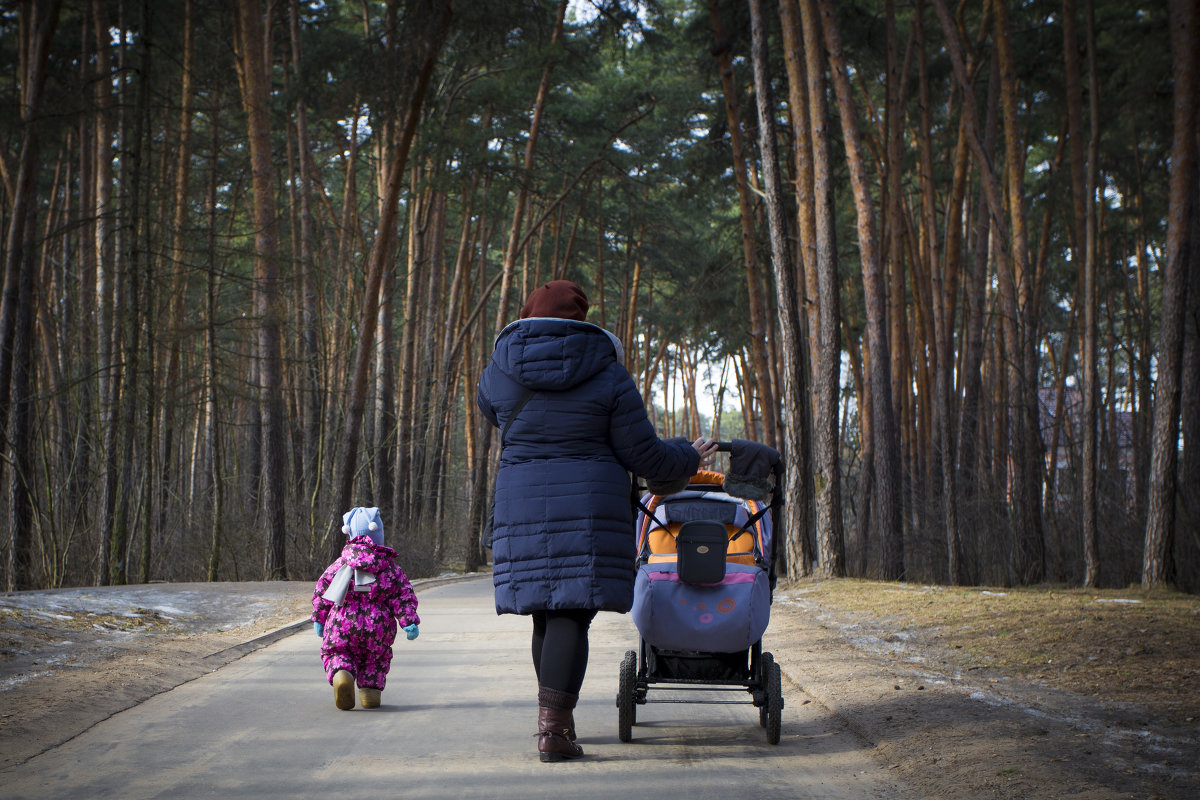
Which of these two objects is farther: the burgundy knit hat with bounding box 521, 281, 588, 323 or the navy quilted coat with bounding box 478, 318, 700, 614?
the burgundy knit hat with bounding box 521, 281, 588, 323

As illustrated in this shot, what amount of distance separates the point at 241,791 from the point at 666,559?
204cm

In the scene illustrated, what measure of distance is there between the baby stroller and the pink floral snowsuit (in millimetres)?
1612

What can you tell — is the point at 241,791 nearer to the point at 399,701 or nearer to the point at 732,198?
the point at 399,701

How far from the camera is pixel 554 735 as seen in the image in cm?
452

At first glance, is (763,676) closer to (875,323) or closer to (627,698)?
(627,698)

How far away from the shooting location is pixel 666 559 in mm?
5043

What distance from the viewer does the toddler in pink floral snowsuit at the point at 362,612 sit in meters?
5.98

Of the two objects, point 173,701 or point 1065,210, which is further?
point 1065,210

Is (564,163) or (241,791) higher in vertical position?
(564,163)

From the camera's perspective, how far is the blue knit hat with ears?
6219 mm

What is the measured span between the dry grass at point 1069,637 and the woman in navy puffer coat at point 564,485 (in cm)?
282

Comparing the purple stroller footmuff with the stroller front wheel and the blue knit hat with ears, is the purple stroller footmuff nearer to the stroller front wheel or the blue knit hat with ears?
the stroller front wheel

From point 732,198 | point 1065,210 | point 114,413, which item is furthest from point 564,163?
point 114,413

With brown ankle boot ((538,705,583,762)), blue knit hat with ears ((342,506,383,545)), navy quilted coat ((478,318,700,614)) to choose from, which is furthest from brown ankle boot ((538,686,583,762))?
blue knit hat with ears ((342,506,383,545))
